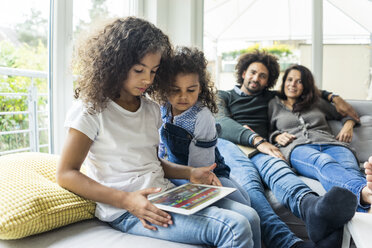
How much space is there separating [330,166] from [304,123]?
1.88 feet

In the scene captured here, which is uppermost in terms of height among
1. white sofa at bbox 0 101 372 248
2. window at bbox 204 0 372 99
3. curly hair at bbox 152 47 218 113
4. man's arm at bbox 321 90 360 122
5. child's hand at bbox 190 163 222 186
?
window at bbox 204 0 372 99

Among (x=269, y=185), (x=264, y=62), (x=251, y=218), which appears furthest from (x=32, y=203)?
(x=264, y=62)

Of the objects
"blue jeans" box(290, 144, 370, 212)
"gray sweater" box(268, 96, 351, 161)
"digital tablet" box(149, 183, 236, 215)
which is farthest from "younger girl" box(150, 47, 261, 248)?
"gray sweater" box(268, 96, 351, 161)

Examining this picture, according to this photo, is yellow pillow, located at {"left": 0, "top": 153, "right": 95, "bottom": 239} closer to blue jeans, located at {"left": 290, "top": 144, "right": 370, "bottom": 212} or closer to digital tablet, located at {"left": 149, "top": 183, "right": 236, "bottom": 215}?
digital tablet, located at {"left": 149, "top": 183, "right": 236, "bottom": 215}

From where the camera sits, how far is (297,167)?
1947 millimetres

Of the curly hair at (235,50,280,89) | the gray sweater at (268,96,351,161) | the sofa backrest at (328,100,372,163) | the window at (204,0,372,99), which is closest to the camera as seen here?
the gray sweater at (268,96,351,161)

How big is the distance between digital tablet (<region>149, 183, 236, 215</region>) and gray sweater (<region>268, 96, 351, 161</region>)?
1.03 m

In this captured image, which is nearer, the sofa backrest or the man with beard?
the man with beard

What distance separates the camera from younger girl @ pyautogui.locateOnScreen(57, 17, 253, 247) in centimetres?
100

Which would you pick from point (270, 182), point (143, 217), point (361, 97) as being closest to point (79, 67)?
point (143, 217)

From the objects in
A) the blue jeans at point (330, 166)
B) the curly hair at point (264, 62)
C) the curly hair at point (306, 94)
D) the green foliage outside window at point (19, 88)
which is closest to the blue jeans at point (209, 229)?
the blue jeans at point (330, 166)

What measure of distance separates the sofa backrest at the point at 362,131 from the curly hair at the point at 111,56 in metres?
1.68

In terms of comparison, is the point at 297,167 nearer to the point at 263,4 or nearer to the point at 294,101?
the point at 294,101

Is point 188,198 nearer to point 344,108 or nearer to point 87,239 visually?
point 87,239
